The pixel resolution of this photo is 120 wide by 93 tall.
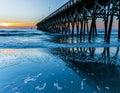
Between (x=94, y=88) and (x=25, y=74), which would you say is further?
(x=25, y=74)

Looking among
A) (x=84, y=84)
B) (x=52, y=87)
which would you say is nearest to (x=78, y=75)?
(x=84, y=84)

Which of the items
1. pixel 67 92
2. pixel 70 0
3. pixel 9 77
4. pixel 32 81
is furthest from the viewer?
pixel 70 0

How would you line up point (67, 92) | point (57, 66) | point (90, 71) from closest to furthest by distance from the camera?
point (67, 92), point (90, 71), point (57, 66)

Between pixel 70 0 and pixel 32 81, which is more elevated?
pixel 70 0

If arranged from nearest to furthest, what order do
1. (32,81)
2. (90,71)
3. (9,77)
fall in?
(32,81), (9,77), (90,71)

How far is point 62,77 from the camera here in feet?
19.5

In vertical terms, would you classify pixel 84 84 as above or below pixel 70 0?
below

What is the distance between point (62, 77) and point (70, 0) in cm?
1933

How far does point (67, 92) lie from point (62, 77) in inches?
50.8

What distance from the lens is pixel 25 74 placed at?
630 cm

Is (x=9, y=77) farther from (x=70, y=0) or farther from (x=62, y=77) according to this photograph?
(x=70, y=0)

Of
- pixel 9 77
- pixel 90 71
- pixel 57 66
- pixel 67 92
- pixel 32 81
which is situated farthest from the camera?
pixel 57 66

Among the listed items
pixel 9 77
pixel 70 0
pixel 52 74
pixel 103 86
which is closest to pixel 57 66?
pixel 52 74

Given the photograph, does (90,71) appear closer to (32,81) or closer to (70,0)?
(32,81)
